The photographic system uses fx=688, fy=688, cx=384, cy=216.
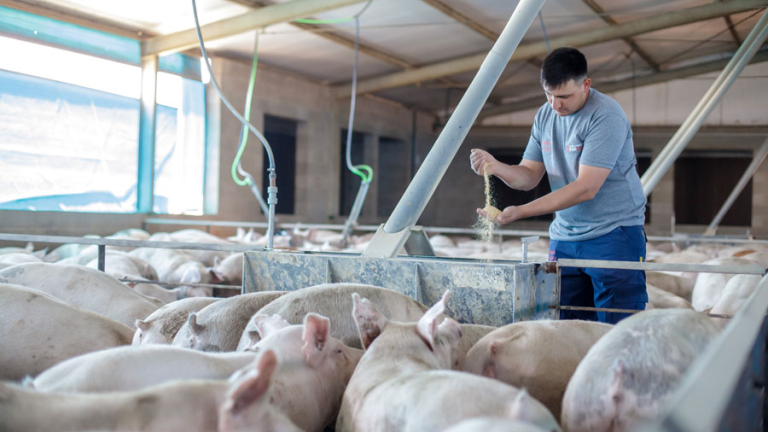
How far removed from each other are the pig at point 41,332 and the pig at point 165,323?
8 centimetres

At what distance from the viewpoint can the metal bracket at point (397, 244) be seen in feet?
8.43

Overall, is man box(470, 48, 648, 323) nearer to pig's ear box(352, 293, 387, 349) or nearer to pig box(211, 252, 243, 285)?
pig's ear box(352, 293, 387, 349)

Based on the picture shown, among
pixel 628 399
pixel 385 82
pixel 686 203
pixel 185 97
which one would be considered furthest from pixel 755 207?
pixel 628 399

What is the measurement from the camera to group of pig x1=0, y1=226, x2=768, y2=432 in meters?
1.06

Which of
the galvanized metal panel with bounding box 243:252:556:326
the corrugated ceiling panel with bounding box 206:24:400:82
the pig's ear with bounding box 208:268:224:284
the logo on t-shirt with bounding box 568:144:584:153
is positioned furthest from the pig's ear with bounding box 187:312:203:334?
the corrugated ceiling panel with bounding box 206:24:400:82

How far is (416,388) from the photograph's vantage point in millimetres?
1264

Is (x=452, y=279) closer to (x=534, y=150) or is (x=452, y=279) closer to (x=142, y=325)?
(x=534, y=150)

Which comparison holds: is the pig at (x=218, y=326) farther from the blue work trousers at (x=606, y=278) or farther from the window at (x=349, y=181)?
the window at (x=349, y=181)

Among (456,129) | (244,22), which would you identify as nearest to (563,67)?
(456,129)

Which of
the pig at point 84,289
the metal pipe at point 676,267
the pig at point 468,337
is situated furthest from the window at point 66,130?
the metal pipe at point 676,267

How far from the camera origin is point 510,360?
1.73 meters

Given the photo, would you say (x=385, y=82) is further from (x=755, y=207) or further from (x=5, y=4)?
(x=755, y=207)

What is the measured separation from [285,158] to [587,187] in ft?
36.0

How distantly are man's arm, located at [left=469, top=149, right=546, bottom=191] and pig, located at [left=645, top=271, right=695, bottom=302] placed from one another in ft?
7.98
